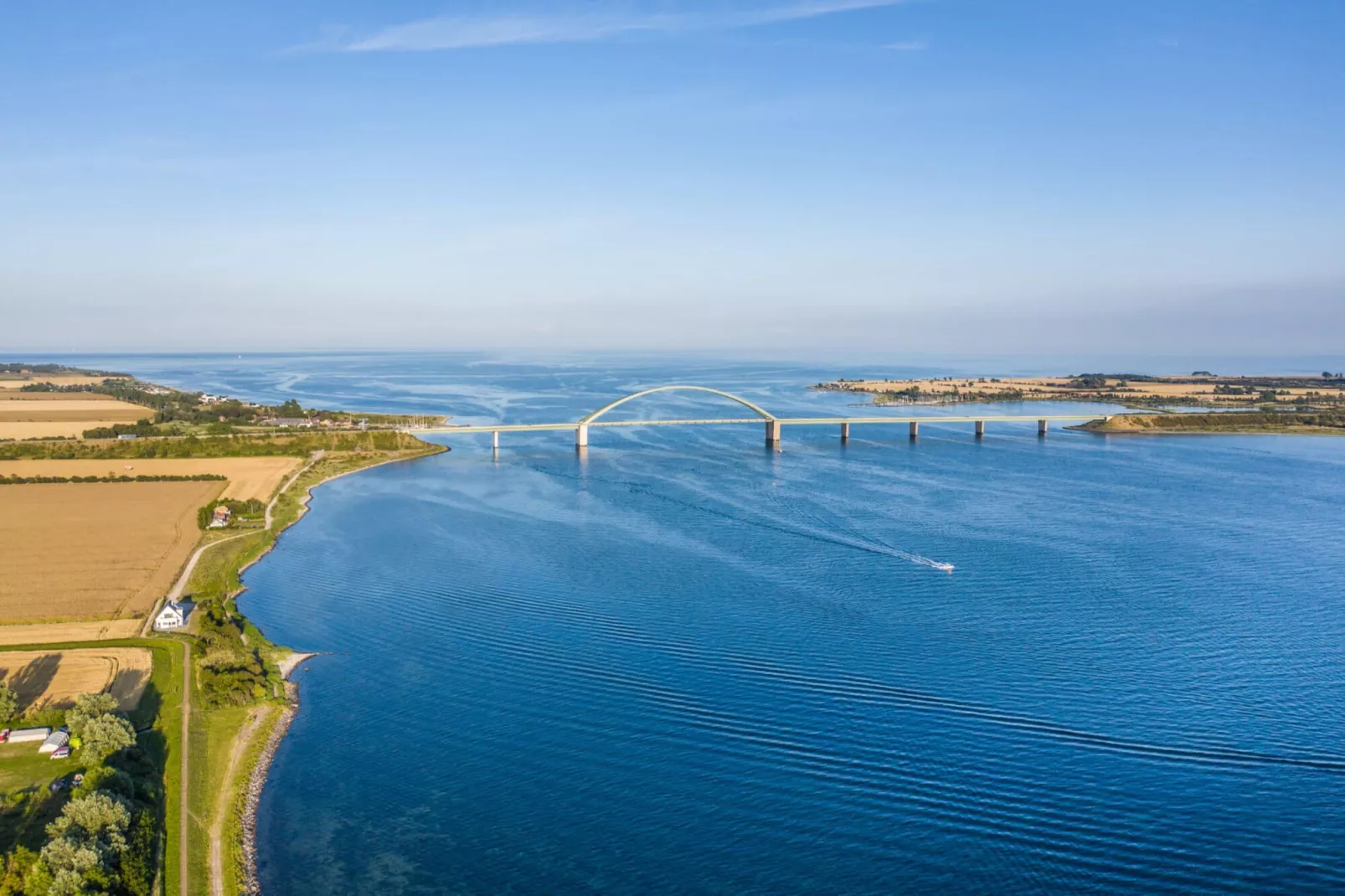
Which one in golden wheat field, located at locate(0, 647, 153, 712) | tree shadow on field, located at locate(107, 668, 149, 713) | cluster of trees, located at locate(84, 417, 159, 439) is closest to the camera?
tree shadow on field, located at locate(107, 668, 149, 713)

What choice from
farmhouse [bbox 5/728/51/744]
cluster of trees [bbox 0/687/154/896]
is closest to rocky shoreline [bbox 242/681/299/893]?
cluster of trees [bbox 0/687/154/896]

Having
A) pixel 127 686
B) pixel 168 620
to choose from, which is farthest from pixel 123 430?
pixel 127 686

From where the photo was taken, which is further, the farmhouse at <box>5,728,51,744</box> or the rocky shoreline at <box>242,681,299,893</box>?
the farmhouse at <box>5,728,51,744</box>

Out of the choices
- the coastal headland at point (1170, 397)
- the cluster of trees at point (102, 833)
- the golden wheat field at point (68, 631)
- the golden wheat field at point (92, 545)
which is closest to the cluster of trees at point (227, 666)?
the golden wheat field at point (68, 631)

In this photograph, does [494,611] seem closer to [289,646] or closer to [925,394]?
[289,646]

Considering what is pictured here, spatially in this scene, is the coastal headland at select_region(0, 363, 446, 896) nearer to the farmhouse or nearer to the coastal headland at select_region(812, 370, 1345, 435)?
the farmhouse

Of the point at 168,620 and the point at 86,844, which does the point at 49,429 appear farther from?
the point at 86,844
